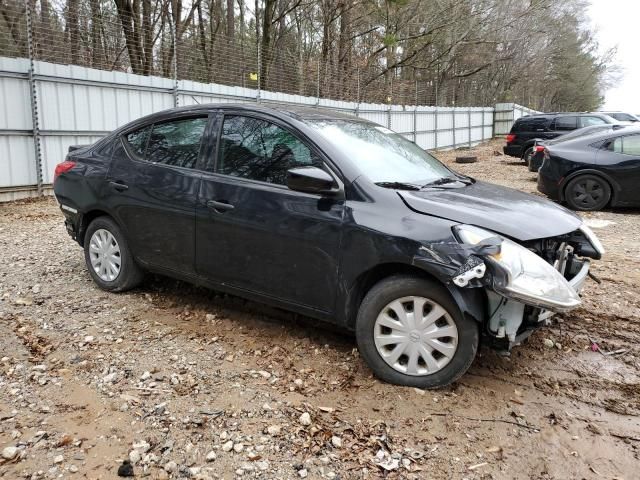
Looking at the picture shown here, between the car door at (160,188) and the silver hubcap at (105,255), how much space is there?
0.83 feet

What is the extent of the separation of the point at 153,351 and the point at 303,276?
3.77 ft

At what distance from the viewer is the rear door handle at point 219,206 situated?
3.75 m

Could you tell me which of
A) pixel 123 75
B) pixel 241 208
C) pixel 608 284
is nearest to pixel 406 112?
pixel 123 75

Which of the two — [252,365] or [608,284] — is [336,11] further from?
[252,365]

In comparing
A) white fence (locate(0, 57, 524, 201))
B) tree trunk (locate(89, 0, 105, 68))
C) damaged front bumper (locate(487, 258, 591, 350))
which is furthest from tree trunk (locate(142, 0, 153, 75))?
damaged front bumper (locate(487, 258, 591, 350))

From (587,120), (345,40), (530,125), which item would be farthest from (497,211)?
(345,40)

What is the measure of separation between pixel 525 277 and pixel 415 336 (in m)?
0.69

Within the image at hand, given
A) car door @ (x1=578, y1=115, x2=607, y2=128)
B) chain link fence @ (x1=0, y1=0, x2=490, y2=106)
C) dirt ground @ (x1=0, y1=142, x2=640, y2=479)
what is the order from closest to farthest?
1. dirt ground @ (x1=0, y1=142, x2=640, y2=479)
2. chain link fence @ (x1=0, y1=0, x2=490, y2=106)
3. car door @ (x1=578, y1=115, x2=607, y2=128)

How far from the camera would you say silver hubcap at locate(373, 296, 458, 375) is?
3.05 metres

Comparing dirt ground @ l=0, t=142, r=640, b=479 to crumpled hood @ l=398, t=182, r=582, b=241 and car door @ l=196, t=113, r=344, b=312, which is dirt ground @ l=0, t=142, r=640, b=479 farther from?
crumpled hood @ l=398, t=182, r=582, b=241

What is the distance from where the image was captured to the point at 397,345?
10.4 ft

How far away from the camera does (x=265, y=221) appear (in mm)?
3582

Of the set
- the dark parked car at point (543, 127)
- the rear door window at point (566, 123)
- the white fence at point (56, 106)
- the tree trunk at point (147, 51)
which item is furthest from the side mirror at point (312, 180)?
the rear door window at point (566, 123)

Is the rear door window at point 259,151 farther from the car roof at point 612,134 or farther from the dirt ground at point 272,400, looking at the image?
the car roof at point 612,134
